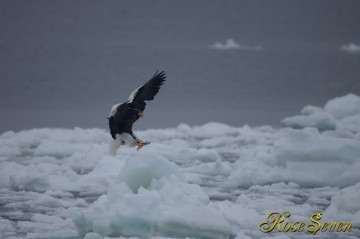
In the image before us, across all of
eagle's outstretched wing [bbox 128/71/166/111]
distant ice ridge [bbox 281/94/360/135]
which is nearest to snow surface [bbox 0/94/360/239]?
distant ice ridge [bbox 281/94/360/135]

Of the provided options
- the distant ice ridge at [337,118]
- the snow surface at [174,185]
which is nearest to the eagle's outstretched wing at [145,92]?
the snow surface at [174,185]

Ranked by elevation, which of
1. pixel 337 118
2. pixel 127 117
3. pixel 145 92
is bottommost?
pixel 127 117

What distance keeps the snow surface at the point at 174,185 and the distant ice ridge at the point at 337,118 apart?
15 centimetres

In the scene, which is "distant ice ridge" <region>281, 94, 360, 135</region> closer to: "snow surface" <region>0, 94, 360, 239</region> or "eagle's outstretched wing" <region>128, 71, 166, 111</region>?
"snow surface" <region>0, 94, 360, 239</region>

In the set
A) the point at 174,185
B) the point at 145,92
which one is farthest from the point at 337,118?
the point at 174,185

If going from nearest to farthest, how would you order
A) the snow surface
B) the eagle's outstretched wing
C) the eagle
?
the snow surface
the eagle
the eagle's outstretched wing

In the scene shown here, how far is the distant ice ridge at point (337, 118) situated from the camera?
63.4 feet

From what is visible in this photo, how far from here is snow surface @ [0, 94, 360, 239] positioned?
8148 mm

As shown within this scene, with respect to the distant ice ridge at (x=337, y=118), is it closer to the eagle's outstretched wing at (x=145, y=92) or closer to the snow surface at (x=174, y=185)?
the snow surface at (x=174, y=185)

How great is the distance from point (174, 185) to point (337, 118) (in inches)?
512

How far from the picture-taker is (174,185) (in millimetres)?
8469

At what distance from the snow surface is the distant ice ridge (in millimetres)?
152

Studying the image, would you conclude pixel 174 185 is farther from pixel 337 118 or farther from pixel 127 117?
pixel 337 118

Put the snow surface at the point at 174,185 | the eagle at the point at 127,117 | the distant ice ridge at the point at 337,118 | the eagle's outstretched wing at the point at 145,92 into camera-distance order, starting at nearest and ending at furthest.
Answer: the snow surface at the point at 174,185 → the eagle at the point at 127,117 → the eagle's outstretched wing at the point at 145,92 → the distant ice ridge at the point at 337,118
